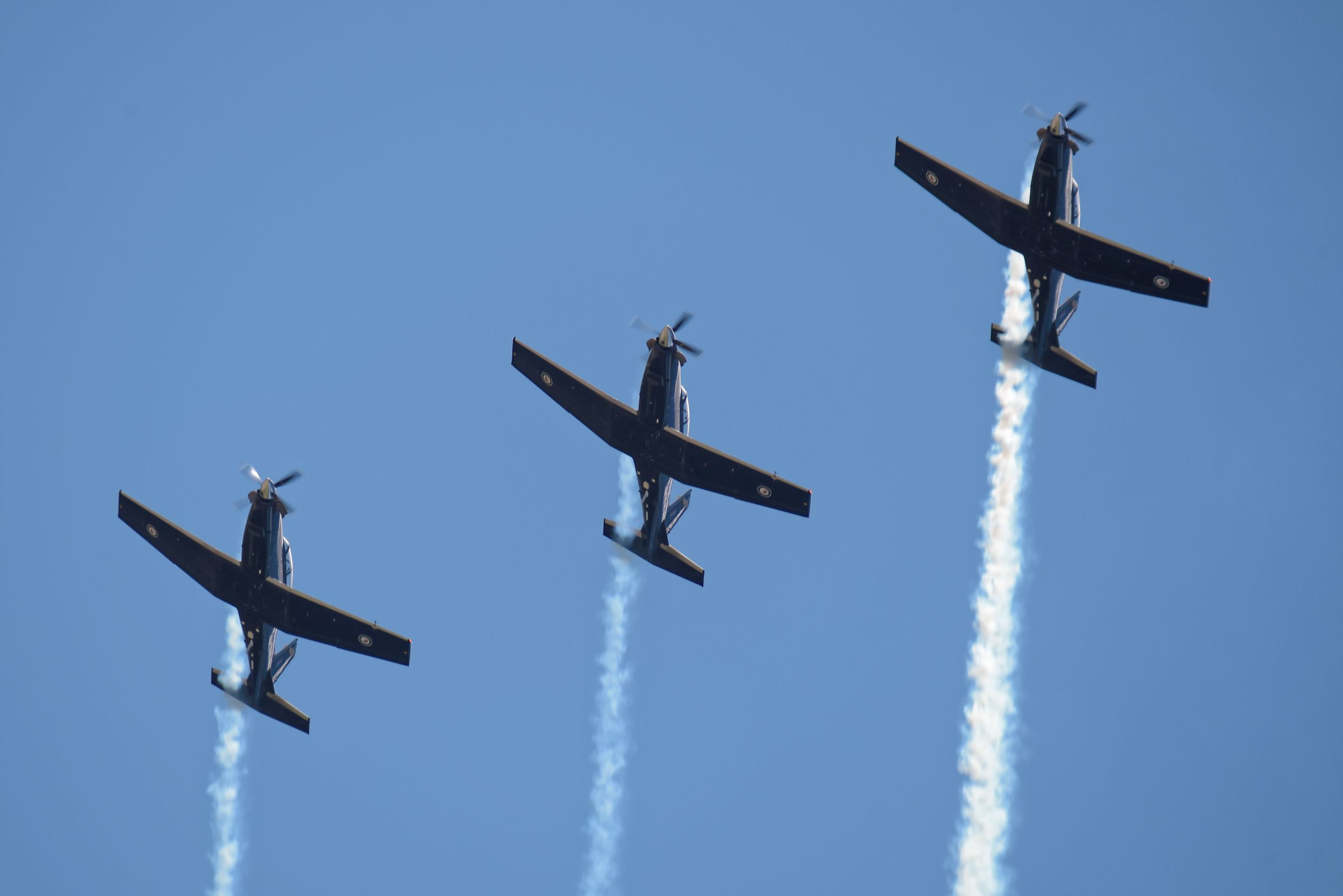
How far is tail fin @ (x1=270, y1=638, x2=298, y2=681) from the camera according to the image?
71812 millimetres

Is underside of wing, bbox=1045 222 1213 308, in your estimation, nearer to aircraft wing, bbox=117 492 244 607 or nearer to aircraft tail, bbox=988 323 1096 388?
aircraft tail, bbox=988 323 1096 388

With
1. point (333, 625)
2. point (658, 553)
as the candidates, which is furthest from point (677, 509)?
point (333, 625)

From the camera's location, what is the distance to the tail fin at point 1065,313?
69562 mm

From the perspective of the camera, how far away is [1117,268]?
66.2 meters

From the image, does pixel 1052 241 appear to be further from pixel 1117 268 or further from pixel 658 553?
pixel 658 553

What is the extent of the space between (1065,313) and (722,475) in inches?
447

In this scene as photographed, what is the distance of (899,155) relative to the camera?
6962cm

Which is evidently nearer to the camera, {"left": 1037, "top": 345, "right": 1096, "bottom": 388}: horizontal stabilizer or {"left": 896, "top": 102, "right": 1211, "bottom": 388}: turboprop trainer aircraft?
{"left": 896, "top": 102, "right": 1211, "bottom": 388}: turboprop trainer aircraft

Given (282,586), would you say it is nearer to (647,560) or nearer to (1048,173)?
(647,560)

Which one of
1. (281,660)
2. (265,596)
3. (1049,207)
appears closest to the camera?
(1049,207)

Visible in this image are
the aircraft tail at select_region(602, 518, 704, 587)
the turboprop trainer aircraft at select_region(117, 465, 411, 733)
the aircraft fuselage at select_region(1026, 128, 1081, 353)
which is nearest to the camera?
the aircraft fuselage at select_region(1026, 128, 1081, 353)

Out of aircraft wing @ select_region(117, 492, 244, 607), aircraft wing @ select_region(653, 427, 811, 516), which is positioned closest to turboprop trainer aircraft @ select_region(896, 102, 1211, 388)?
aircraft wing @ select_region(653, 427, 811, 516)

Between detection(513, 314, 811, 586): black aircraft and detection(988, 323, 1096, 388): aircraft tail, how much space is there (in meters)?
7.95

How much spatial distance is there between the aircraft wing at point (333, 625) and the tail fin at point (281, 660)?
1861 millimetres
